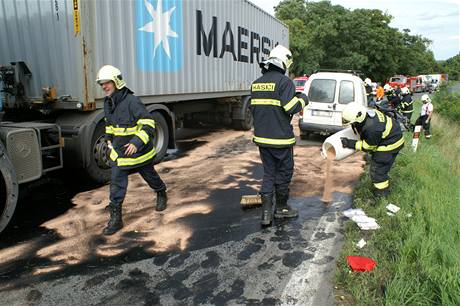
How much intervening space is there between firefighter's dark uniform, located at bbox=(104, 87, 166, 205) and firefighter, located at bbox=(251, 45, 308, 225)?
3.78ft

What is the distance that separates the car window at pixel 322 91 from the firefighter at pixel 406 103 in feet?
12.8

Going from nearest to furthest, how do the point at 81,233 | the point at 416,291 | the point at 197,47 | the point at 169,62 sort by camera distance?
A: the point at 416,291 → the point at 81,233 → the point at 169,62 → the point at 197,47

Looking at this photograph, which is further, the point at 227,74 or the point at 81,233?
the point at 227,74

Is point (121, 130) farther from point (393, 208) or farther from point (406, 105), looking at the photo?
point (406, 105)

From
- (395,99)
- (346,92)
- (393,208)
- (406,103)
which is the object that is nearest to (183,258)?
(393,208)

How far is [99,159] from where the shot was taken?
5.58 metres

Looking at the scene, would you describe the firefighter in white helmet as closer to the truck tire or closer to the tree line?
the truck tire

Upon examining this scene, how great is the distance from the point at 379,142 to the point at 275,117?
4.42ft

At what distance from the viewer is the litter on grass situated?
3.86 metres

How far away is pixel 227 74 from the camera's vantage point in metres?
9.38

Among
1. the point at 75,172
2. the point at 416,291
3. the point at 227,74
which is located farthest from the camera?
the point at 227,74

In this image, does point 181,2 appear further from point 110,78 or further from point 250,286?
point 250,286

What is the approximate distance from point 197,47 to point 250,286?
19.0 feet

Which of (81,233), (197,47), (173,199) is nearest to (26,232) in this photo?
(81,233)
